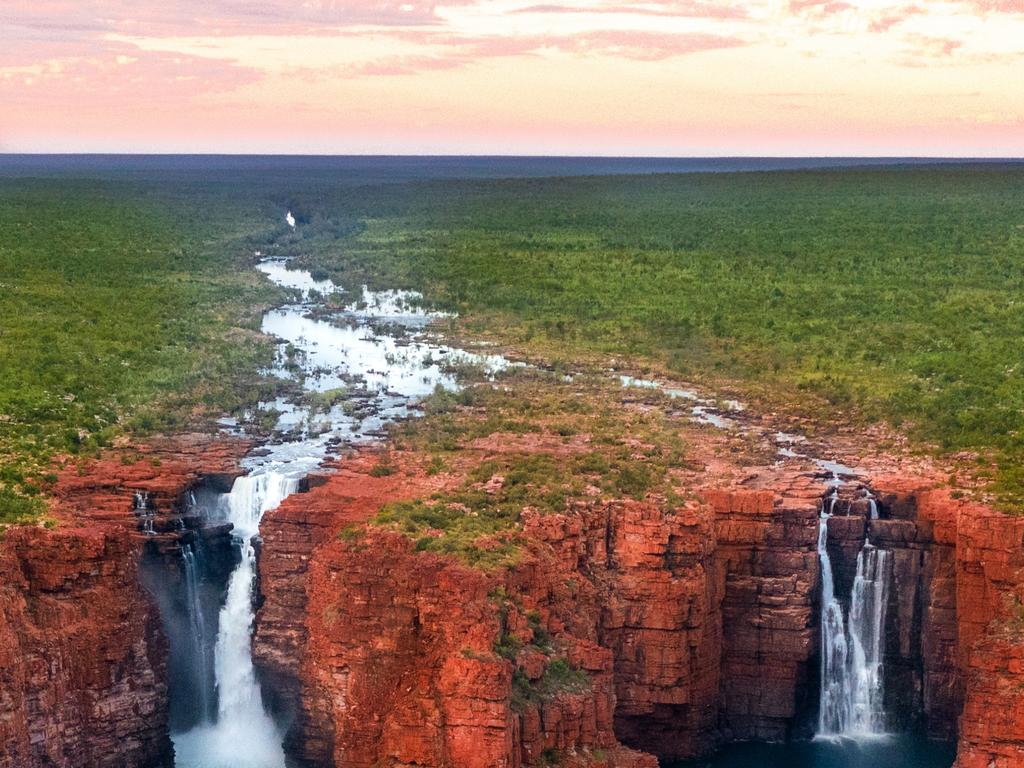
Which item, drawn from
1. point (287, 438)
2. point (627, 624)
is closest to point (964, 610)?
point (627, 624)

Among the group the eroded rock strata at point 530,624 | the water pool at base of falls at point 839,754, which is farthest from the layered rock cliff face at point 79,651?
the water pool at base of falls at point 839,754

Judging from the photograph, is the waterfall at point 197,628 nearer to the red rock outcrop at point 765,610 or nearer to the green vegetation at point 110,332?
the green vegetation at point 110,332

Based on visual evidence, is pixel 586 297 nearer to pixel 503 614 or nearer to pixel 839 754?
pixel 839 754

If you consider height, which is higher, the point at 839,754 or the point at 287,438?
the point at 287,438

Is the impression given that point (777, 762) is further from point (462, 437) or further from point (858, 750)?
point (462, 437)

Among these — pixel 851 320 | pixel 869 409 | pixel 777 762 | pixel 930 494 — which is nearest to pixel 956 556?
pixel 930 494

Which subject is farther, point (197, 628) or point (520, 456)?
point (520, 456)

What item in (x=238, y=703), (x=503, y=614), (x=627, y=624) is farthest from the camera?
(x=238, y=703)
